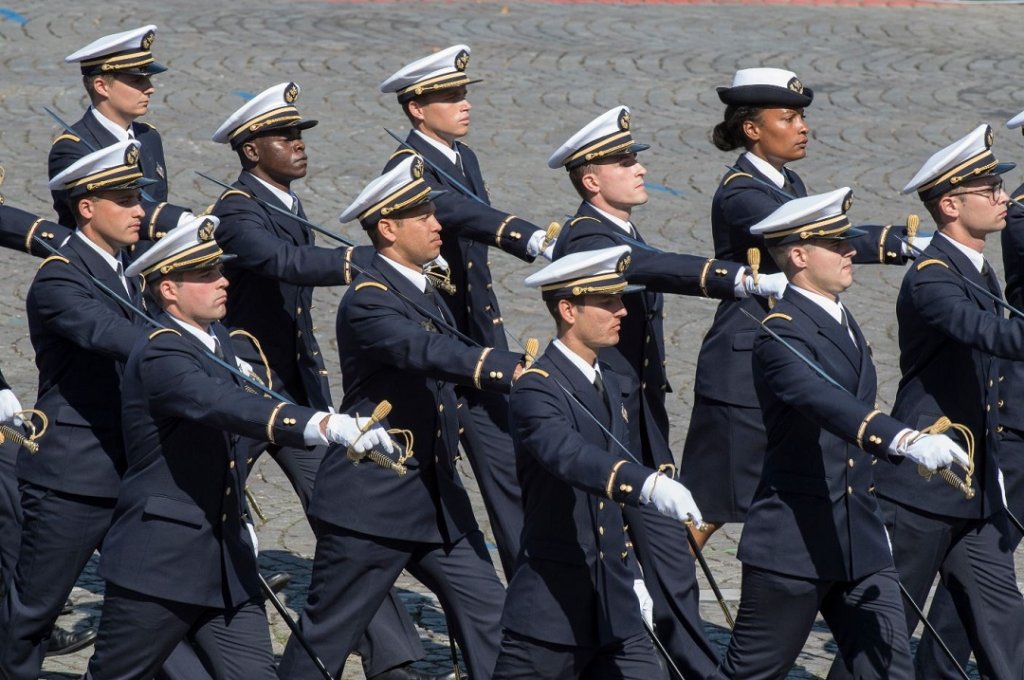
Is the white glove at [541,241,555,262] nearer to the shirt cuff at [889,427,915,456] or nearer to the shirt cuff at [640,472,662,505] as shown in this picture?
the shirt cuff at [889,427,915,456]

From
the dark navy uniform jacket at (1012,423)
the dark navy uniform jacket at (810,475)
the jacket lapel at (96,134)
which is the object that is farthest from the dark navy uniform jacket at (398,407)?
the jacket lapel at (96,134)

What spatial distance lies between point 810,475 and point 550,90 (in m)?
10.6

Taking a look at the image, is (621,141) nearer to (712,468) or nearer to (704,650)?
(712,468)

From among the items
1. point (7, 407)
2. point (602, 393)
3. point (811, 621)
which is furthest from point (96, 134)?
point (811, 621)

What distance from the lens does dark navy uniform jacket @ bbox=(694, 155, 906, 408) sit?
8219mm

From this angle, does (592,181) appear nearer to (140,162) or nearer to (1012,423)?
(1012,423)

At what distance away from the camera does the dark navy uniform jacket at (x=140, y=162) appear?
8.40 m

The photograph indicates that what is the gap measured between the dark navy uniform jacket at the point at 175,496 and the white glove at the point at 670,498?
4.33ft

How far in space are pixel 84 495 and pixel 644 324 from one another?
7.37 ft

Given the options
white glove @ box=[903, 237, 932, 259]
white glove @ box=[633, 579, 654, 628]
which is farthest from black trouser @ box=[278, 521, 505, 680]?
white glove @ box=[903, 237, 932, 259]

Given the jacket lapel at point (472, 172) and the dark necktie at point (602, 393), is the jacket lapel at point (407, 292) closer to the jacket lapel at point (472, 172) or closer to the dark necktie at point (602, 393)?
the dark necktie at point (602, 393)

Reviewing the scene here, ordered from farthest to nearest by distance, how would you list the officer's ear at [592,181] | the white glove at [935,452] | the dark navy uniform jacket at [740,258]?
the dark navy uniform jacket at [740,258], the officer's ear at [592,181], the white glove at [935,452]

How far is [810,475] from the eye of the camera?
6703mm

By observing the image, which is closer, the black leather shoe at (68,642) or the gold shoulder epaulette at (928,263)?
the gold shoulder epaulette at (928,263)
